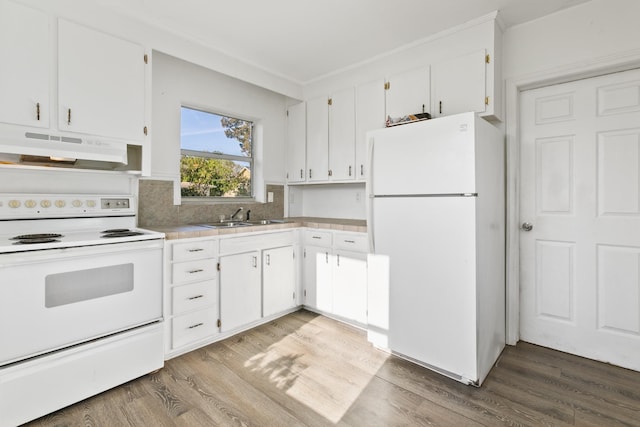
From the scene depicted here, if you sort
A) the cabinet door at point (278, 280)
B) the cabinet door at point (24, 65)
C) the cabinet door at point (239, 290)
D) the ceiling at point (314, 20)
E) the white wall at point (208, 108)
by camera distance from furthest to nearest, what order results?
the cabinet door at point (278, 280) < the white wall at point (208, 108) < the cabinet door at point (239, 290) < the ceiling at point (314, 20) < the cabinet door at point (24, 65)

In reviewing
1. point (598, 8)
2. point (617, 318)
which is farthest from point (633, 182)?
point (598, 8)

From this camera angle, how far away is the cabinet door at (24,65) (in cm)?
180

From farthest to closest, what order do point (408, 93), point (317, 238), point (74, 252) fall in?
point (317, 238), point (408, 93), point (74, 252)

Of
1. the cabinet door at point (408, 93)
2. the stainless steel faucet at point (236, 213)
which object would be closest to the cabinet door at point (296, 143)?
the stainless steel faucet at point (236, 213)

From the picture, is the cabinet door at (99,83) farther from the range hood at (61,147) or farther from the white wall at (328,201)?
the white wall at (328,201)

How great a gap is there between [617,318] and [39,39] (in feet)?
13.9

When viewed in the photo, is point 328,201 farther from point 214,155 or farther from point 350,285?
point 214,155

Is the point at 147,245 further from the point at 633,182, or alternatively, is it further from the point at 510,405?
the point at 633,182

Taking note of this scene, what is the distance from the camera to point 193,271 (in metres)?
2.39

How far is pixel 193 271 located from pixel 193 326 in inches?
16.6

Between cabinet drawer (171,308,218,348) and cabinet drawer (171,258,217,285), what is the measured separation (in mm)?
266

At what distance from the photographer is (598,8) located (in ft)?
7.18

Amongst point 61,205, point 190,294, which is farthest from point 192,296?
point 61,205

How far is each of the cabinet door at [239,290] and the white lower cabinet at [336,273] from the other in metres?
0.56
